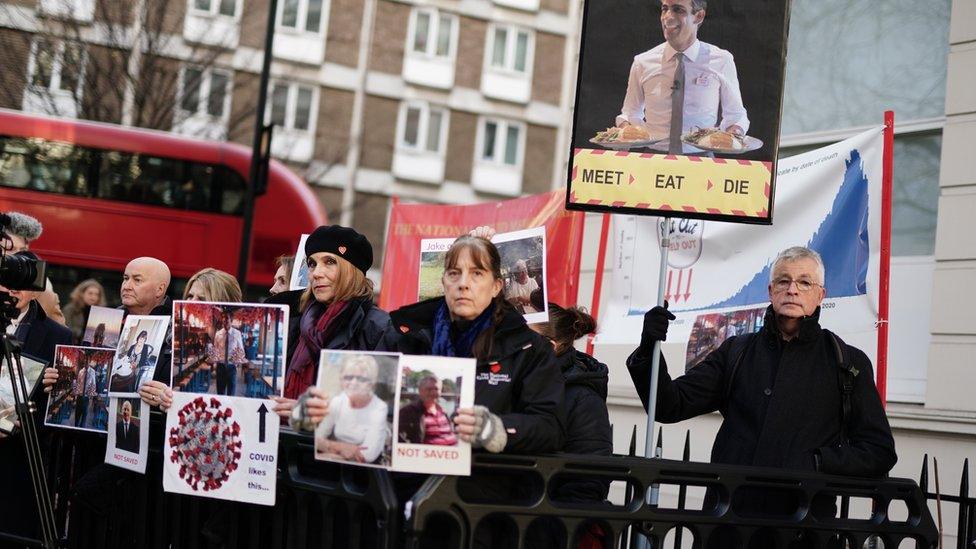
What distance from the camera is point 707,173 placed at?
5.07 metres

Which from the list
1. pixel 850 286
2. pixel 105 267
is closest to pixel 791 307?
pixel 850 286

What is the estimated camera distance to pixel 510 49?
4188cm

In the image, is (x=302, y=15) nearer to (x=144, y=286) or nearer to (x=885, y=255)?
(x=144, y=286)

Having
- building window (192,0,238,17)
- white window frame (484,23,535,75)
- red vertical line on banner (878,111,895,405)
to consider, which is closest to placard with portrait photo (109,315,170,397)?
red vertical line on banner (878,111,895,405)

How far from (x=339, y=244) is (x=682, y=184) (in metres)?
1.41

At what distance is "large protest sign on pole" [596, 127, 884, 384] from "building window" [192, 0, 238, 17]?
2343 cm

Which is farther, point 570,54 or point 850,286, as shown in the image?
point 570,54

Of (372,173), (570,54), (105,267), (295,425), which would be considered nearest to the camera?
(295,425)

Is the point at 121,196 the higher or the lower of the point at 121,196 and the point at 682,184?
the higher

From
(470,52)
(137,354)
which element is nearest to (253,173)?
(137,354)

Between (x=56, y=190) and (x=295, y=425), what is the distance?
17311 mm

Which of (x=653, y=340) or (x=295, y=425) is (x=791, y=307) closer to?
(x=653, y=340)

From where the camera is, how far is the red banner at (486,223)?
7.87 meters

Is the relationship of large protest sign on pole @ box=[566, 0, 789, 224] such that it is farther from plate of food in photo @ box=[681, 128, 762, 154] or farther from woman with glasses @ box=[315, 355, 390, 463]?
woman with glasses @ box=[315, 355, 390, 463]
